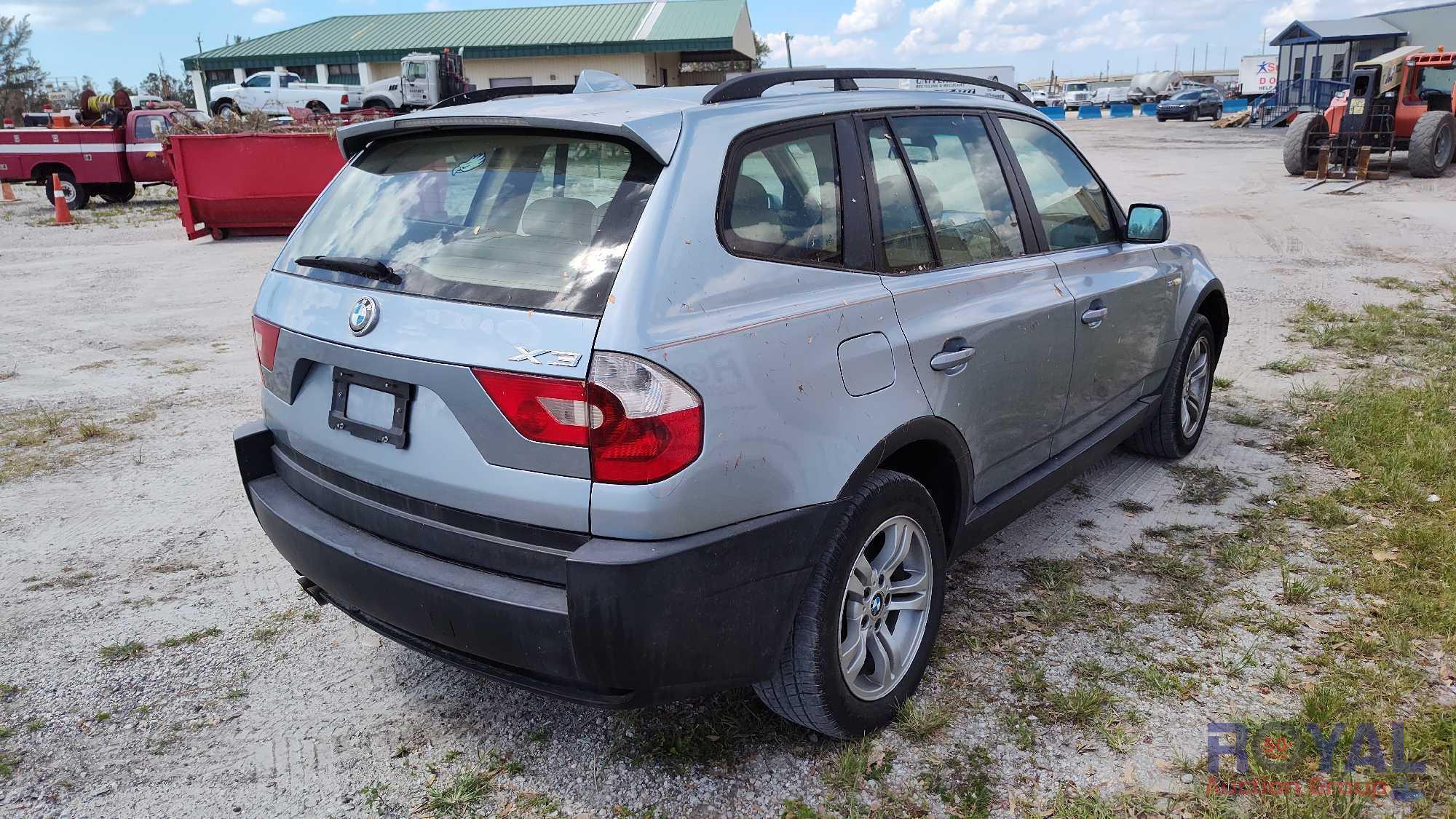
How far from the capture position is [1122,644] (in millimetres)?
3295

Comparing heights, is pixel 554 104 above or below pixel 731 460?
above

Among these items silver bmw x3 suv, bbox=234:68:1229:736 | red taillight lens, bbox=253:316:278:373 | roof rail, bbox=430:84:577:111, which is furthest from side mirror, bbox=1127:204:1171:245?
red taillight lens, bbox=253:316:278:373

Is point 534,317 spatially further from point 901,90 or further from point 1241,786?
point 1241,786

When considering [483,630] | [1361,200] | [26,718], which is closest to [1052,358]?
[483,630]

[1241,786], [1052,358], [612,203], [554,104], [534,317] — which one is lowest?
[1241,786]

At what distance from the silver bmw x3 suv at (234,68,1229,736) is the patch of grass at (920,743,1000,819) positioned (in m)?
0.23

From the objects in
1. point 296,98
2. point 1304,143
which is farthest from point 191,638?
point 296,98

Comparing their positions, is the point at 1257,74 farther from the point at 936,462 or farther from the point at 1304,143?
the point at 936,462

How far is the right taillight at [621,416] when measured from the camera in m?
2.15

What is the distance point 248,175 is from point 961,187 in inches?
505

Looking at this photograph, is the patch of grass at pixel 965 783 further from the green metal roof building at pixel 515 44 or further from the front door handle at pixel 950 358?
the green metal roof building at pixel 515 44

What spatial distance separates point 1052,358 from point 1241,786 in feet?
4.86

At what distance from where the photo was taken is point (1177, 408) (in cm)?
480

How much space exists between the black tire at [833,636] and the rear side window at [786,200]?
2.15ft
